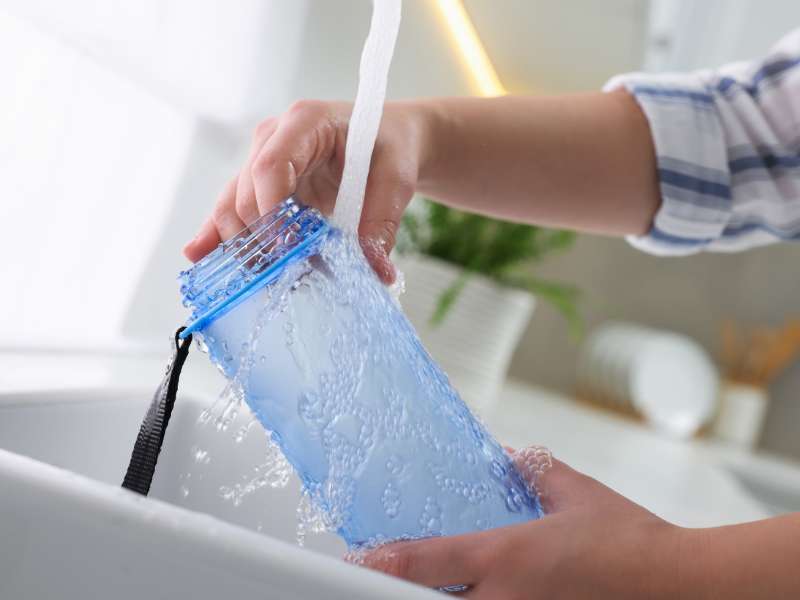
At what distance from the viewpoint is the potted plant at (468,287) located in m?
1.45

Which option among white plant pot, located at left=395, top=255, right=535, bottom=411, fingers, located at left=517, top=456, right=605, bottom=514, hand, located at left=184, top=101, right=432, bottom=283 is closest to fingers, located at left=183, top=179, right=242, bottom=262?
hand, located at left=184, top=101, right=432, bottom=283

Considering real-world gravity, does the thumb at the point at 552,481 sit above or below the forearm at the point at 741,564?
below

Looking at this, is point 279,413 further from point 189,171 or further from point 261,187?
point 189,171

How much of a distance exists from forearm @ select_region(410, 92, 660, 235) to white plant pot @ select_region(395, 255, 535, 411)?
0.64 metres

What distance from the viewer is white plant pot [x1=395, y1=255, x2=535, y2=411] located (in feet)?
4.75

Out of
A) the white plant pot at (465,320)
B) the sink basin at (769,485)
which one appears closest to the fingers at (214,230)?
the white plant pot at (465,320)

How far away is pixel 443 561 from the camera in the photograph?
0.34 m

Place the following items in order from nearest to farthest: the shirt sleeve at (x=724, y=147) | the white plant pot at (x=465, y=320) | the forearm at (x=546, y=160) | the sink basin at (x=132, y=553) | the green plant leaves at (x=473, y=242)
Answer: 1. the sink basin at (x=132, y=553)
2. the forearm at (x=546, y=160)
3. the shirt sleeve at (x=724, y=147)
4. the white plant pot at (x=465, y=320)
5. the green plant leaves at (x=473, y=242)

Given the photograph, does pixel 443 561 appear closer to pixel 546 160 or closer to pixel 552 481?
pixel 552 481

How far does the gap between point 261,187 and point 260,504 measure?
0.26 meters

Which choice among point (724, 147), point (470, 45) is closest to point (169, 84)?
point (470, 45)

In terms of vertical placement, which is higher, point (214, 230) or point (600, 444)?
point (214, 230)

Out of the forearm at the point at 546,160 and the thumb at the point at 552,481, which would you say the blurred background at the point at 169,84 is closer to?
the forearm at the point at 546,160

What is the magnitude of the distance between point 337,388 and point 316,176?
0.22 metres
